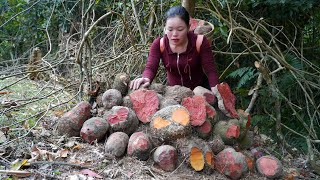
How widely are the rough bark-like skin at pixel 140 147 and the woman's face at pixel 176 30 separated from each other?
859 millimetres

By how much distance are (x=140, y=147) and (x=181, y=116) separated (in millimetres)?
335

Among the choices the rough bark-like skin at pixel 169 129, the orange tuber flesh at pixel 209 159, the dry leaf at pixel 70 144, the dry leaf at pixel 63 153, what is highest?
the rough bark-like skin at pixel 169 129

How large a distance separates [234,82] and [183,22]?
2206 millimetres

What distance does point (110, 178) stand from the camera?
235cm

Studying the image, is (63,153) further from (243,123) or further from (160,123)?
(243,123)

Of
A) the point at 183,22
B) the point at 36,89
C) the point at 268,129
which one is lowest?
the point at 268,129

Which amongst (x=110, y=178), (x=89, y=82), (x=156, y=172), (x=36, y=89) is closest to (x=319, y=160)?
(x=156, y=172)

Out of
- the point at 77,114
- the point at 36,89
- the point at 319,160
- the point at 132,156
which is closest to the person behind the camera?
the point at 132,156

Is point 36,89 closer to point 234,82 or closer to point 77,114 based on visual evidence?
point 77,114

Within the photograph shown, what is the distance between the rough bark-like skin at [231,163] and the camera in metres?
2.54

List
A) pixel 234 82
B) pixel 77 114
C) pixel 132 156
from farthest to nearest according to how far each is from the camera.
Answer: pixel 234 82 → pixel 77 114 → pixel 132 156

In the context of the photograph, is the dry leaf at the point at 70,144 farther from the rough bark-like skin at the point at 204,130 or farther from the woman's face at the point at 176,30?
the woman's face at the point at 176,30

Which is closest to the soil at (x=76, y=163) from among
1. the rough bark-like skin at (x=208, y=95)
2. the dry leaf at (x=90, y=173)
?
the dry leaf at (x=90, y=173)

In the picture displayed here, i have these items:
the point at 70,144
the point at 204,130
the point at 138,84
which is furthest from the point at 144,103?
the point at 70,144
